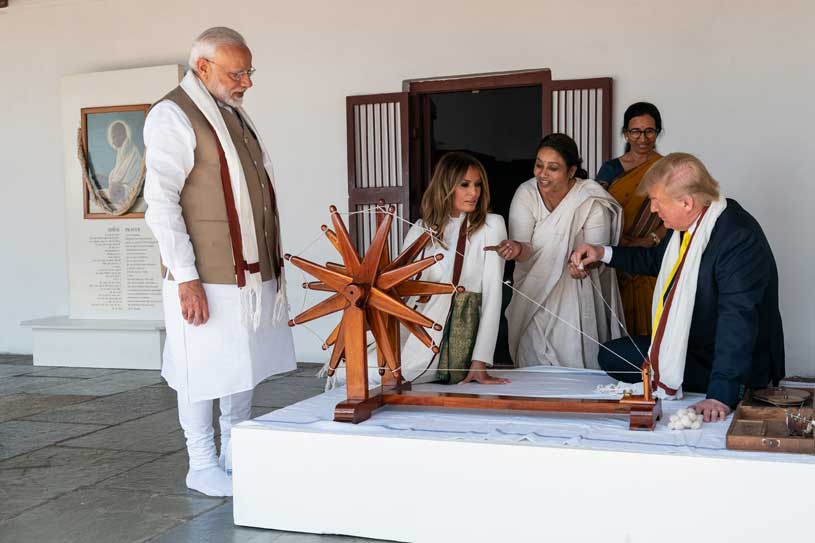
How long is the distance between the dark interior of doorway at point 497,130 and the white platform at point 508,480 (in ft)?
16.3

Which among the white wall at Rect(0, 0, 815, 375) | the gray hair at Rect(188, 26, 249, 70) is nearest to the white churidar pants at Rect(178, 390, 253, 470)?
the gray hair at Rect(188, 26, 249, 70)

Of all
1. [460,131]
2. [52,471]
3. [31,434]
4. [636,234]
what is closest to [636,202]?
[636,234]

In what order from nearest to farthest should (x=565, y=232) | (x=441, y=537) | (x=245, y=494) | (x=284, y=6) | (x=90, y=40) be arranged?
(x=441, y=537) → (x=245, y=494) → (x=565, y=232) → (x=284, y=6) → (x=90, y=40)

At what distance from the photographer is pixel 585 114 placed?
5.81m

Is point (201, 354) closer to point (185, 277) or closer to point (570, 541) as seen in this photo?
point (185, 277)

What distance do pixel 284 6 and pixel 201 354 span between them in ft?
13.5

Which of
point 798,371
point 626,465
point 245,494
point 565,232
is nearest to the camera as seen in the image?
point 626,465

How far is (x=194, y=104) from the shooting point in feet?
10.8

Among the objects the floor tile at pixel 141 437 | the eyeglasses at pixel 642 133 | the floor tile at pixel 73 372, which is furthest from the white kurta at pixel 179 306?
the floor tile at pixel 73 372

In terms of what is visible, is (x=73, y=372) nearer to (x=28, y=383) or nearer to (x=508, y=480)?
(x=28, y=383)

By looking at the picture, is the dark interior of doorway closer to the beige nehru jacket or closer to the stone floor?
the stone floor

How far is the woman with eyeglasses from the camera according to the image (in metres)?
4.47

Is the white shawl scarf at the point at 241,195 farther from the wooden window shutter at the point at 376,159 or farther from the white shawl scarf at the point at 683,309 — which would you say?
the wooden window shutter at the point at 376,159

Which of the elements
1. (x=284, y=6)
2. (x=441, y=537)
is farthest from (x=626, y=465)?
(x=284, y=6)
